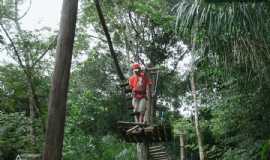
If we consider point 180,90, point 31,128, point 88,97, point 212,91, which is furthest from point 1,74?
point 180,90

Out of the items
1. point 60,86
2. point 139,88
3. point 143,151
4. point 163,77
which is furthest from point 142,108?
point 163,77

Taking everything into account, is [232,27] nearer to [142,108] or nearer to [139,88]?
[139,88]

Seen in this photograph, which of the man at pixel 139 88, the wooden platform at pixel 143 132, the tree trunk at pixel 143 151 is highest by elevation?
the man at pixel 139 88

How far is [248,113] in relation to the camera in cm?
869

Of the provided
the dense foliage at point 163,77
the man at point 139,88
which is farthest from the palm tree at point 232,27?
the man at point 139,88

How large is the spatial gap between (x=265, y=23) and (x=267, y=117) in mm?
2935

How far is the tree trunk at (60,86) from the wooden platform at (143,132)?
5.85 feet

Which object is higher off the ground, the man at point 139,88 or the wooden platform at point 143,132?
the man at point 139,88

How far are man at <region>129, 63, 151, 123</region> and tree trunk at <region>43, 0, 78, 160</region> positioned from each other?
1.55 m

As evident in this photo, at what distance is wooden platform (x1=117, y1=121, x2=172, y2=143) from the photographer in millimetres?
6137

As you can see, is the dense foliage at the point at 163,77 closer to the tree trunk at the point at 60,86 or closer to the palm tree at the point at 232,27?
the palm tree at the point at 232,27

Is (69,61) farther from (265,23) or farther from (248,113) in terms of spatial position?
(248,113)

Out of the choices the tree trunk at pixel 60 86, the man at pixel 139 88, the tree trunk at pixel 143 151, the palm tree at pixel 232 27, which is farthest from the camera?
the tree trunk at pixel 143 151

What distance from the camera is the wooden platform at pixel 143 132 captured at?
614 centimetres
